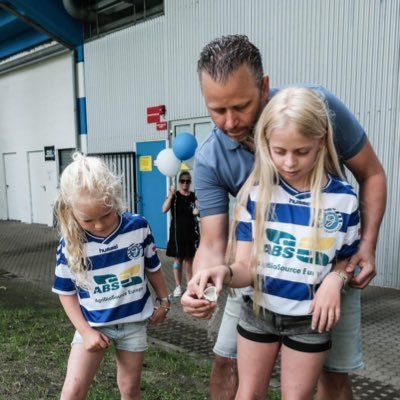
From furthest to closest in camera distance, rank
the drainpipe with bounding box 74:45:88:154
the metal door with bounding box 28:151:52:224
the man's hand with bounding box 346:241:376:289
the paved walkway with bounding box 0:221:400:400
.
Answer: the metal door with bounding box 28:151:52:224
the drainpipe with bounding box 74:45:88:154
the paved walkway with bounding box 0:221:400:400
the man's hand with bounding box 346:241:376:289

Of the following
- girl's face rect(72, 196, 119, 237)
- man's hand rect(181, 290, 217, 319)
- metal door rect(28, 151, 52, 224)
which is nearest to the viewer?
man's hand rect(181, 290, 217, 319)

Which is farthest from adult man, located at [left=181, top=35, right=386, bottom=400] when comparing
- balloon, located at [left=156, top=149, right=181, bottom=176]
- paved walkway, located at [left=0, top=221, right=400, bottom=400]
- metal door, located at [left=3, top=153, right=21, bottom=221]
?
metal door, located at [left=3, top=153, right=21, bottom=221]

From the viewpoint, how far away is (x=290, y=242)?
153cm

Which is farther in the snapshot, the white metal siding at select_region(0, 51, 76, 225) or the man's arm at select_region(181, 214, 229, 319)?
the white metal siding at select_region(0, 51, 76, 225)

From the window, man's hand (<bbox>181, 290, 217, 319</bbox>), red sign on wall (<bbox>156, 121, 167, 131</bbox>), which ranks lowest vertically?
man's hand (<bbox>181, 290, 217, 319</bbox>)

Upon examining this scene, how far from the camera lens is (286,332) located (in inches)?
62.2

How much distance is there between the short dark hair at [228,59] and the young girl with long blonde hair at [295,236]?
144 millimetres

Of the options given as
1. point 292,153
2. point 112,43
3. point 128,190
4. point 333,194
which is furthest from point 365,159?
point 112,43

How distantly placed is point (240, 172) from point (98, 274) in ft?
2.86

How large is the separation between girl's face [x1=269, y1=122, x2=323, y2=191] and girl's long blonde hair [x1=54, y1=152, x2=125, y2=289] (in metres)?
0.87

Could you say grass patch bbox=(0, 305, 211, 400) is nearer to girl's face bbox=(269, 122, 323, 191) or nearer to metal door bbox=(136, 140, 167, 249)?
girl's face bbox=(269, 122, 323, 191)

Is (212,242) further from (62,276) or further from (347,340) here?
(62,276)

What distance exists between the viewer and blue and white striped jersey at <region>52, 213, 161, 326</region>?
2.16 meters

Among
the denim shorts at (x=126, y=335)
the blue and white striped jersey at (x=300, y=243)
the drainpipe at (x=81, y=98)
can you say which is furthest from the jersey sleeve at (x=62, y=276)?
the drainpipe at (x=81, y=98)
